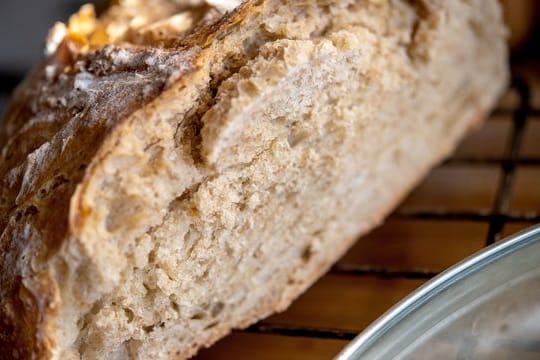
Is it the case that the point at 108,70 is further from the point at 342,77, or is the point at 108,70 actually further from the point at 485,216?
the point at 485,216

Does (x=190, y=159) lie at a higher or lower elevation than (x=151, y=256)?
higher

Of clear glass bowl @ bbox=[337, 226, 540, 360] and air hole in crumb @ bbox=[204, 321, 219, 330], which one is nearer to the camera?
clear glass bowl @ bbox=[337, 226, 540, 360]

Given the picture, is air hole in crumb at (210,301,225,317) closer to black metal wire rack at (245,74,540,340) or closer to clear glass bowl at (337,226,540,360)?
black metal wire rack at (245,74,540,340)

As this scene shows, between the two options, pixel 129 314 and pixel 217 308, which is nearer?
pixel 129 314

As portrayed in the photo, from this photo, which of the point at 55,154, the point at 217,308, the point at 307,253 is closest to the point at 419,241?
the point at 307,253

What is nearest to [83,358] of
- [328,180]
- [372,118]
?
[328,180]

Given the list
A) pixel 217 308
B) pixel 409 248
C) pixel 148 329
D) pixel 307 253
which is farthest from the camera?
pixel 409 248

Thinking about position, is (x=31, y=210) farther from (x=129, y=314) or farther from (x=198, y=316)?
(x=198, y=316)

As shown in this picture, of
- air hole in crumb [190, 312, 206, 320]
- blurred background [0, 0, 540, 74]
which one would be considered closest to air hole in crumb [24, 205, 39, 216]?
A: air hole in crumb [190, 312, 206, 320]
